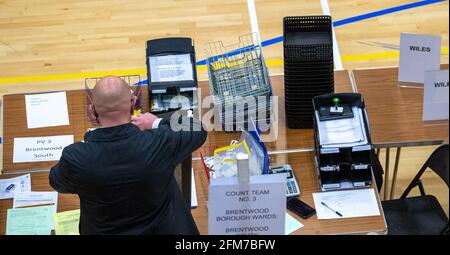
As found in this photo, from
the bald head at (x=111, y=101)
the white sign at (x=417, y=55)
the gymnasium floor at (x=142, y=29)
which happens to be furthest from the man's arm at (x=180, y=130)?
the gymnasium floor at (x=142, y=29)

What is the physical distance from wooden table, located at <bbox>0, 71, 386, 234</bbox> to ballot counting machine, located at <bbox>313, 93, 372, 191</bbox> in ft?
0.41

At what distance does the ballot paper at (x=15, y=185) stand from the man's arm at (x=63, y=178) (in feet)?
2.09

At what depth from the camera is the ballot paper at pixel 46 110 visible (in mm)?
3401

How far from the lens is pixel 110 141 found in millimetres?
2387

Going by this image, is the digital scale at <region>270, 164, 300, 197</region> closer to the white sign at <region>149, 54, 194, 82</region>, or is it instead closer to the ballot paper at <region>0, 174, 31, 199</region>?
the white sign at <region>149, 54, 194, 82</region>

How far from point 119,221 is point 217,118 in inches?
39.6

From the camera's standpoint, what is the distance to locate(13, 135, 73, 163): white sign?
3.24 metres

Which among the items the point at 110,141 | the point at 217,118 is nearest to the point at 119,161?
the point at 110,141

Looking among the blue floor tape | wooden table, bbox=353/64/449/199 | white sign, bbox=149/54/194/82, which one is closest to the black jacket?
white sign, bbox=149/54/194/82

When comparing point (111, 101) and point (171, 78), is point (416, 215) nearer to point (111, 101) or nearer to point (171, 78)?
point (171, 78)

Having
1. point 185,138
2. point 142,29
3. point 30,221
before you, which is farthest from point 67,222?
point 142,29

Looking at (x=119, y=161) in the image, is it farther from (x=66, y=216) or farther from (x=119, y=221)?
(x=66, y=216)

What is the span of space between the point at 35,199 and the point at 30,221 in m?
0.14

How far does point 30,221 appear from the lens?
291 cm
